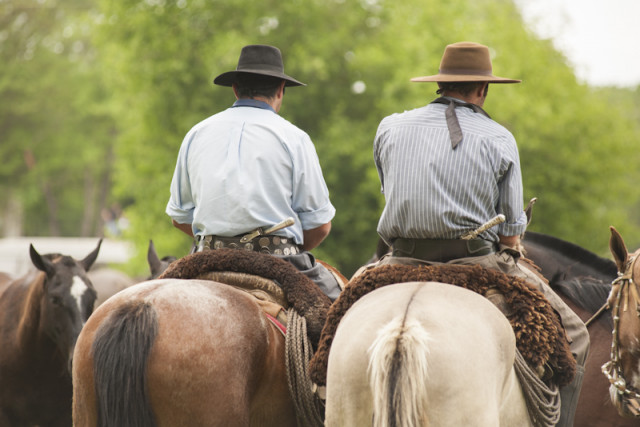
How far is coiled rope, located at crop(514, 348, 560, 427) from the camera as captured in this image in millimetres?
4223

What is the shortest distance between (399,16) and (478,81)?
1965cm

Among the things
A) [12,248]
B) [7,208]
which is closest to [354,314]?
[12,248]

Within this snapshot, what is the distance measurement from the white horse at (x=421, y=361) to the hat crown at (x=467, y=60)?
1.40m

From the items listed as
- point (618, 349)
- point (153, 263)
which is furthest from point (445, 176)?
point (153, 263)

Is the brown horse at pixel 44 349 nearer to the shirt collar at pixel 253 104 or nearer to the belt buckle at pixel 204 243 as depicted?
the belt buckle at pixel 204 243

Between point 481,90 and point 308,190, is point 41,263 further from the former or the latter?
point 481,90

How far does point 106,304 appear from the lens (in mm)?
4387

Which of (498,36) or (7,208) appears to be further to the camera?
(7,208)

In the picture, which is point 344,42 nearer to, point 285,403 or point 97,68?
point 285,403

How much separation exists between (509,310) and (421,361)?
102 cm

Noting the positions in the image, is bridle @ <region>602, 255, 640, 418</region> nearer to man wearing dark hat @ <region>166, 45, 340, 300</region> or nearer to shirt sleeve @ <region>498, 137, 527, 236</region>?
shirt sleeve @ <region>498, 137, 527, 236</region>

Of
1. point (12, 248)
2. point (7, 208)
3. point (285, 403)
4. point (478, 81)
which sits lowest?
point (7, 208)

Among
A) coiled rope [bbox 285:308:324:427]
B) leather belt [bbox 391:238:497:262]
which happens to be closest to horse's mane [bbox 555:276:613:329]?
leather belt [bbox 391:238:497:262]

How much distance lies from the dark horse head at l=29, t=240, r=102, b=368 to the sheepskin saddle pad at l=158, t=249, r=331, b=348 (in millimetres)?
2447
